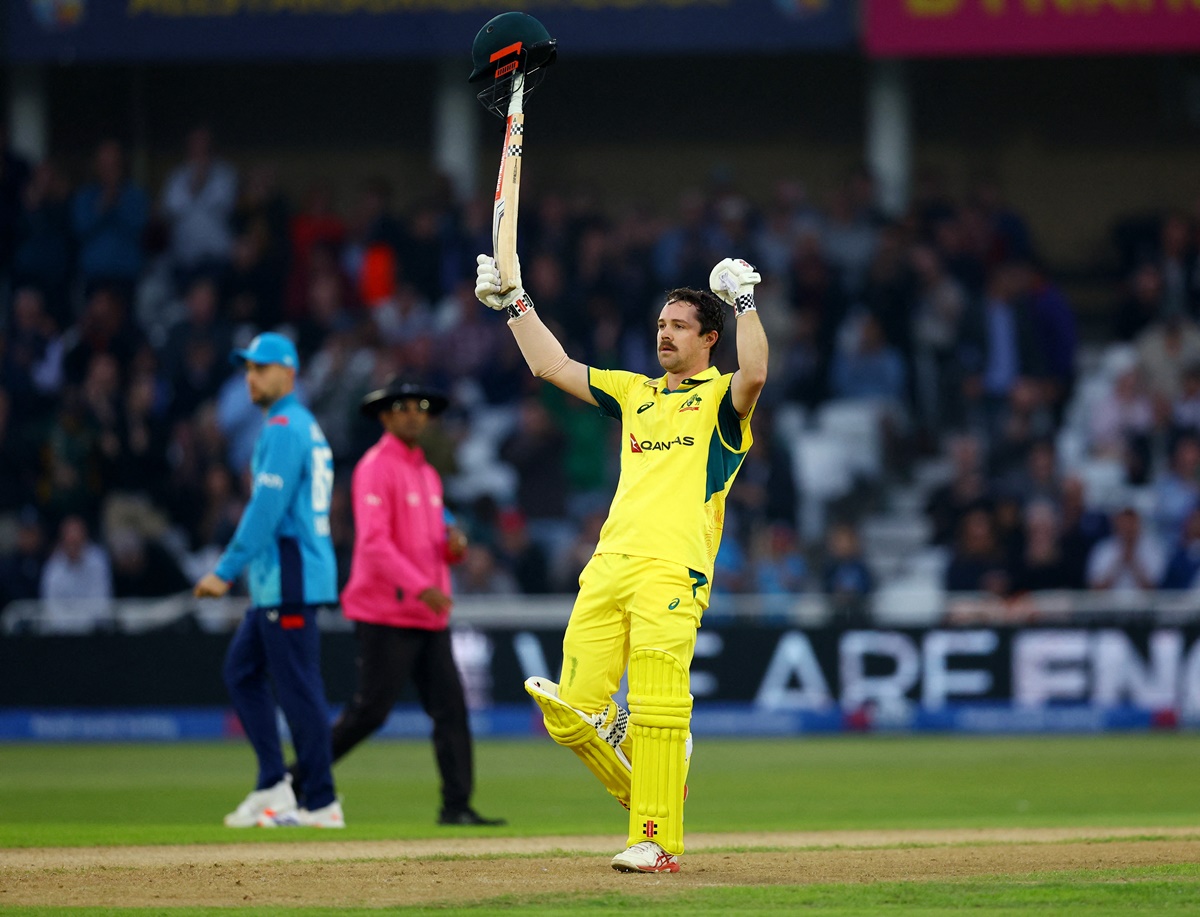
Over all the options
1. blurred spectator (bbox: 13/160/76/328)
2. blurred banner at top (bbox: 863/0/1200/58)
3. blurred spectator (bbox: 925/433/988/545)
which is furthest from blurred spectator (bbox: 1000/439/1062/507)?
blurred spectator (bbox: 13/160/76/328)

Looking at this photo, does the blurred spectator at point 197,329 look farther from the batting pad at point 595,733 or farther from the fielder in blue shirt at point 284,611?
the batting pad at point 595,733

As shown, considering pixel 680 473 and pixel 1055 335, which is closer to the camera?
pixel 680 473

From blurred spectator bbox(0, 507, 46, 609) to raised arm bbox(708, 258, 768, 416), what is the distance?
1233 cm

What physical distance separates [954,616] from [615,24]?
8.65 m

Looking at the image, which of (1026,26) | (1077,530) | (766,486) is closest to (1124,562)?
(1077,530)

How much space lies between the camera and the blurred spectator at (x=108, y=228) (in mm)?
21359

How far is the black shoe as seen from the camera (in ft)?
33.4

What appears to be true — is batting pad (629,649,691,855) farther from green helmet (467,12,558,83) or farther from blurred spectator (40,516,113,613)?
blurred spectator (40,516,113,613)

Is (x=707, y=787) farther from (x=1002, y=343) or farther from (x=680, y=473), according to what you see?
(x=1002, y=343)

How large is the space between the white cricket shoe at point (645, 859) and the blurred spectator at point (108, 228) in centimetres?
1521

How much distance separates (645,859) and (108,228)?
51.5 ft

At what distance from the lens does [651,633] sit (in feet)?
24.7

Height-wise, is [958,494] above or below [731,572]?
above

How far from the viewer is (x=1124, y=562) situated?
691 inches
